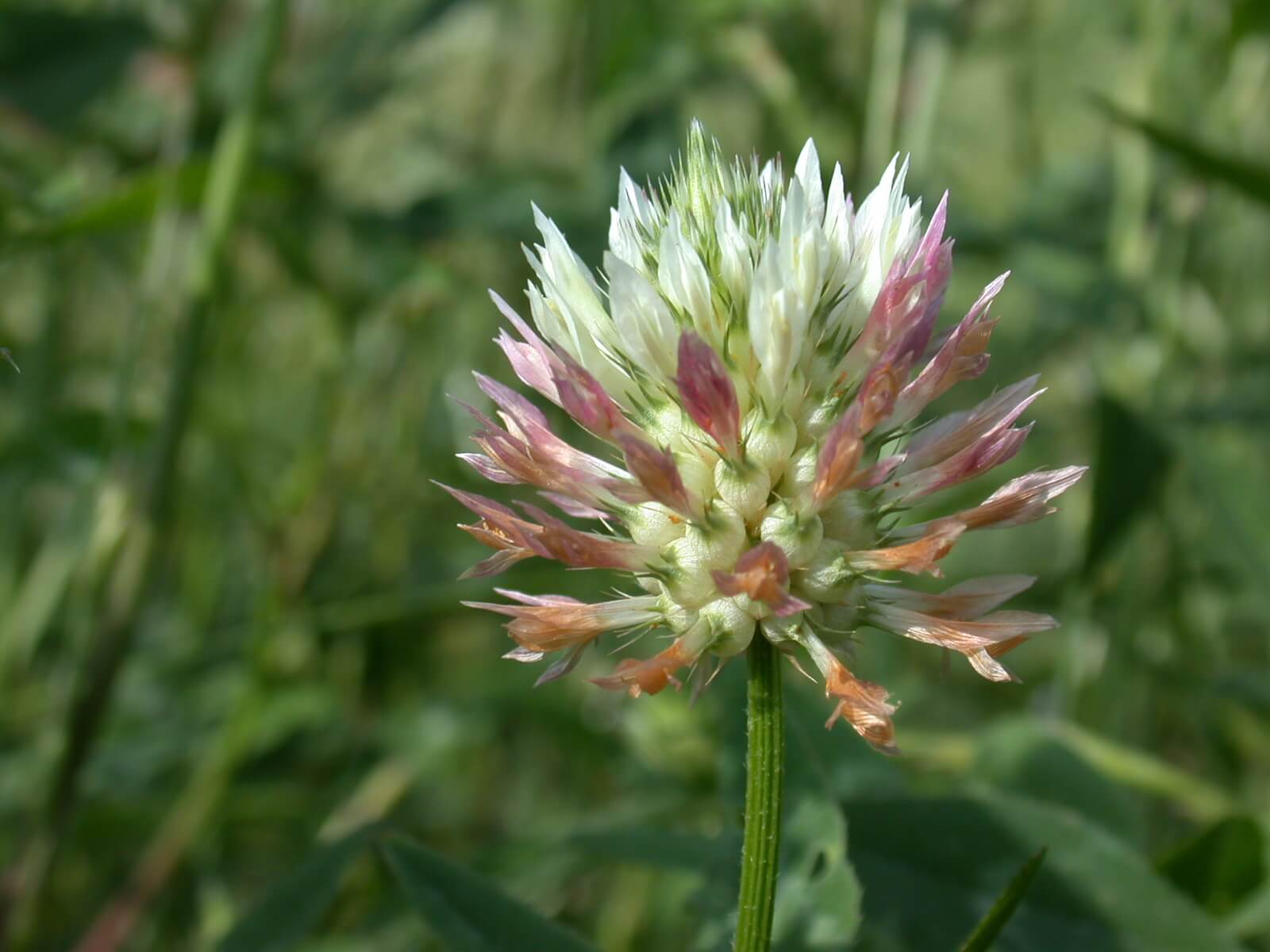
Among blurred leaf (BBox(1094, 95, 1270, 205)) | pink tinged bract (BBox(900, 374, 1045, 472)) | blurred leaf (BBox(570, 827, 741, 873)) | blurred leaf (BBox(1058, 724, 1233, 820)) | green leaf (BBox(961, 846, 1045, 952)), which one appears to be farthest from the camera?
blurred leaf (BBox(1058, 724, 1233, 820))

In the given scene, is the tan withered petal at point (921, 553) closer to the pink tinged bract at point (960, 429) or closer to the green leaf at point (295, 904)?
the pink tinged bract at point (960, 429)

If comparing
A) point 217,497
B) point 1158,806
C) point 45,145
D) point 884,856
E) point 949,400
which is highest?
point 45,145

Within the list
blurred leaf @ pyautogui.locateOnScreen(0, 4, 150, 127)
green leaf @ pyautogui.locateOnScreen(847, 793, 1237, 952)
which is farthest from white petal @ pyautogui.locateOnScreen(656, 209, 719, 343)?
blurred leaf @ pyautogui.locateOnScreen(0, 4, 150, 127)

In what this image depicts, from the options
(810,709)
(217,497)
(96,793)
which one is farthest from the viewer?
(217,497)

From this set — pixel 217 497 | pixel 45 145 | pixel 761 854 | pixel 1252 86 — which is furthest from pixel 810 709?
pixel 45 145

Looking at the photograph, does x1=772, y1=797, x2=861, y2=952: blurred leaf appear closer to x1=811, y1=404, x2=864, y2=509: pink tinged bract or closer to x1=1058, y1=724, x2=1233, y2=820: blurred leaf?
x1=811, y1=404, x2=864, y2=509: pink tinged bract

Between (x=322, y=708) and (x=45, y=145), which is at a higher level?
(x=45, y=145)

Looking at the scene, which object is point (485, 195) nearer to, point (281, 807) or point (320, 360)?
point (320, 360)

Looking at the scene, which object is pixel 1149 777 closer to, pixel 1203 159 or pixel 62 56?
pixel 1203 159
